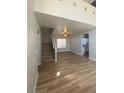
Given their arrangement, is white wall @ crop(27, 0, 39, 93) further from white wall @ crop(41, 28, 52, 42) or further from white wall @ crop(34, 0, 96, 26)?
white wall @ crop(41, 28, 52, 42)

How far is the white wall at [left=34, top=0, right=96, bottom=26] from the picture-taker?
9.93 ft

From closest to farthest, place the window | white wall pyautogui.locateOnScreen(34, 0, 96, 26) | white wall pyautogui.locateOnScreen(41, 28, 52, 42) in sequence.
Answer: white wall pyautogui.locateOnScreen(34, 0, 96, 26), white wall pyautogui.locateOnScreen(41, 28, 52, 42), the window

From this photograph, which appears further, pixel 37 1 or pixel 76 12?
pixel 76 12

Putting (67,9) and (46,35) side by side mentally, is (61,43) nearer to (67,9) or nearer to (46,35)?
(46,35)

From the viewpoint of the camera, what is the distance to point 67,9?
3.76m

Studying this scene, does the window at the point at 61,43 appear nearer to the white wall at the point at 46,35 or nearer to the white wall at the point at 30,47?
the white wall at the point at 46,35

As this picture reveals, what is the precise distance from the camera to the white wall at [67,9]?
3.03 metres

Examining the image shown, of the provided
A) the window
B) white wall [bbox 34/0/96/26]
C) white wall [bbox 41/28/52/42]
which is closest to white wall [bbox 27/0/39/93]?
white wall [bbox 34/0/96/26]

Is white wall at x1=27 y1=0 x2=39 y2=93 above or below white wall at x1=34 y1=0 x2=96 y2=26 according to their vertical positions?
below

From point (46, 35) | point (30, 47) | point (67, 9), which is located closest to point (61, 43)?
point (46, 35)
